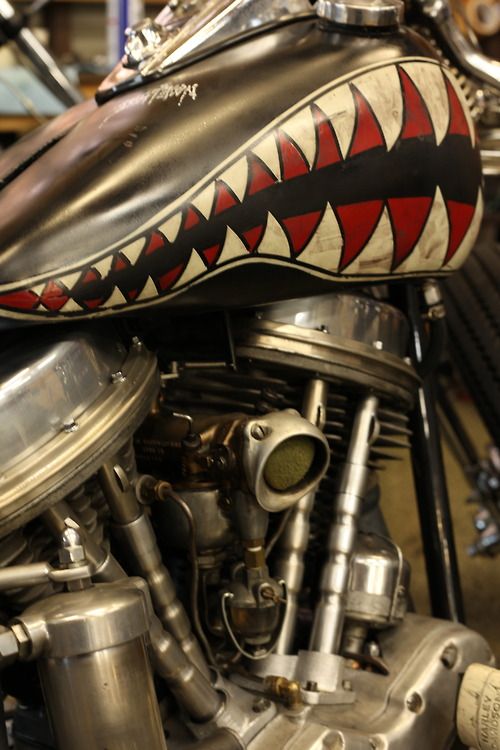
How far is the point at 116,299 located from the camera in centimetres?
71

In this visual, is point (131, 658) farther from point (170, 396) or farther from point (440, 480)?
point (440, 480)

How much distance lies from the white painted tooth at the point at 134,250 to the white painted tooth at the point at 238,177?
8 cm

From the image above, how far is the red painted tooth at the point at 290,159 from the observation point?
76 cm

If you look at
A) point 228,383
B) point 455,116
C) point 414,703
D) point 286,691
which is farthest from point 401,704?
point 455,116

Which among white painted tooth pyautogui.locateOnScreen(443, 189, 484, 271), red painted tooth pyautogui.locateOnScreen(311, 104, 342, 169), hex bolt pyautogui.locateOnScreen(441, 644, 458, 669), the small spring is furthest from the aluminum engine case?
red painted tooth pyautogui.locateOnScreen(311, 104, 342, 169)

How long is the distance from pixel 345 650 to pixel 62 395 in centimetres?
42

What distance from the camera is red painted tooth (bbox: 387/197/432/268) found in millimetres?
842

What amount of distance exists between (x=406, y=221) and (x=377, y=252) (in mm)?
38

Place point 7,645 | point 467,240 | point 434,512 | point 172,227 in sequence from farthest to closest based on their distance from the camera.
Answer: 1. point 434,512
2. point 467,240
3. point 172,227
4. point 7,645

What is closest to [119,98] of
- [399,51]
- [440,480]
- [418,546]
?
[399,51]

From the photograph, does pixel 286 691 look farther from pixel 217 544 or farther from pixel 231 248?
pixel 231 248

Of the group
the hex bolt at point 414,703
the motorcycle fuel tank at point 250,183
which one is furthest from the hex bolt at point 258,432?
the hex bolt at point 414,703

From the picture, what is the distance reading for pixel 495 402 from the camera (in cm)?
124

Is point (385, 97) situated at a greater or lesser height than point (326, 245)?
greater
